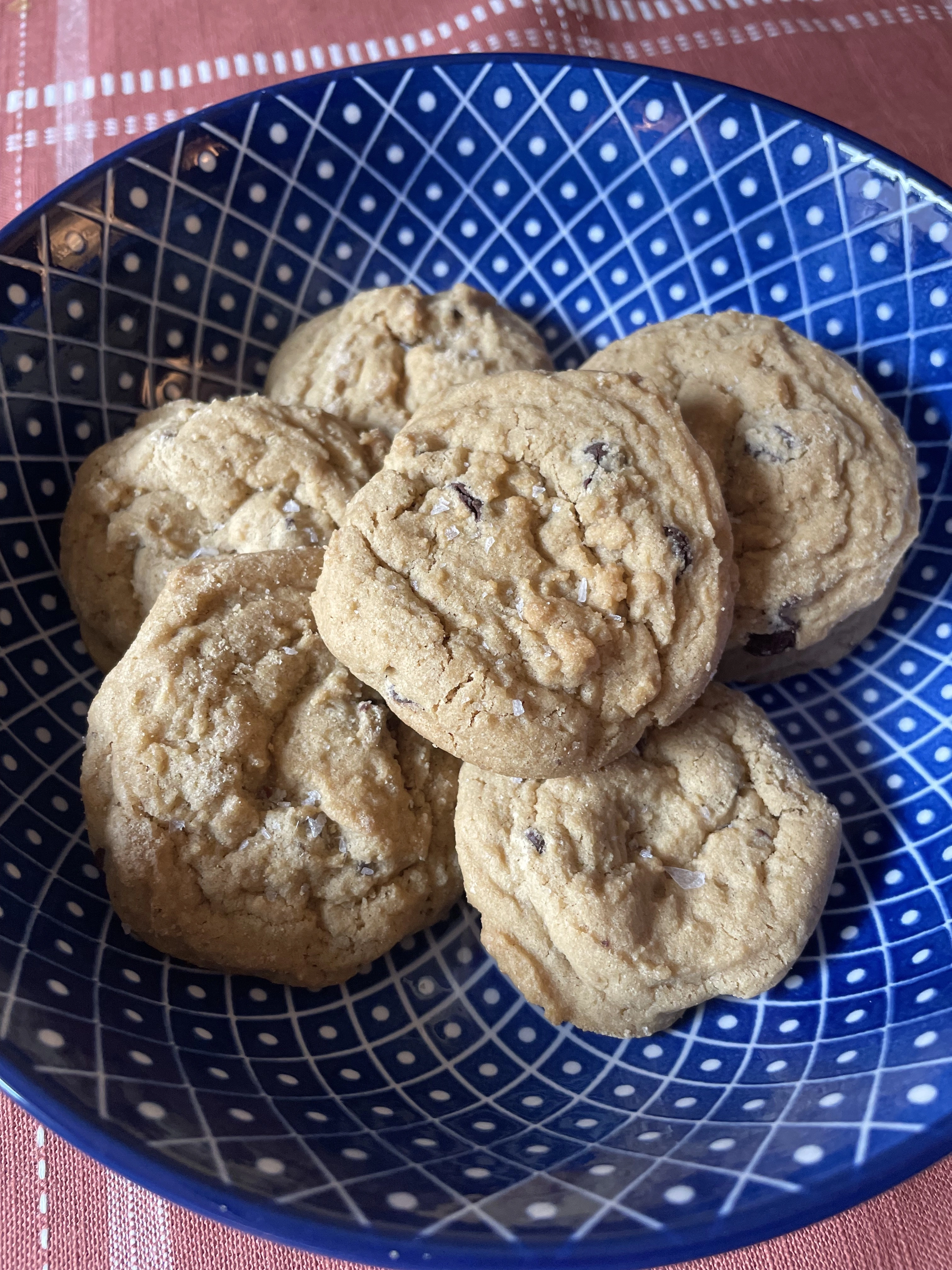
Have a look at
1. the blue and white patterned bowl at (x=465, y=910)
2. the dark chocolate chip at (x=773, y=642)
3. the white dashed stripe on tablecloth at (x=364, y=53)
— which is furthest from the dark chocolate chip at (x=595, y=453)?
the white dashed stripe on tablecloth at (x=364, y=53)

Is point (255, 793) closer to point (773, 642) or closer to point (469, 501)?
point (469, 501)

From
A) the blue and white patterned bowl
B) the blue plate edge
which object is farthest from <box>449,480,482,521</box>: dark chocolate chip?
the blue plate edge

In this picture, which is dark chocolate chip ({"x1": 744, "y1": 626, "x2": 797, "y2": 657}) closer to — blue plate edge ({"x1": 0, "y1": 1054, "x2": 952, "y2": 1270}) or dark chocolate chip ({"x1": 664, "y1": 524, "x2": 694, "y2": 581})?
dark chocolate chip ({"x1": 664, "y1": 524, "x2": 694, "y2": 581})

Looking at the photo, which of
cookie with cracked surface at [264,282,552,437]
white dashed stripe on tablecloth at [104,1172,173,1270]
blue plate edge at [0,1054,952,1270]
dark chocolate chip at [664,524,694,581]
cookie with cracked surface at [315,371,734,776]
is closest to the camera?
blue plate edge at [0,1054,952,1270]

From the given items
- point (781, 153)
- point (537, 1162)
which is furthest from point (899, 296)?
point (537, 1162)

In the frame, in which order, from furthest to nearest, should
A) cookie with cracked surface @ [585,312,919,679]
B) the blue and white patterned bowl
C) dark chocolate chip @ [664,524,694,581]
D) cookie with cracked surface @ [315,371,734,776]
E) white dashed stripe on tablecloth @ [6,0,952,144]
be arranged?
white dashed stripe on tablecloth @ [6,0,952,144] → cookie with cracked surface @ [585,312,919,679] → dark chocolate chip @ [664,524,694,581] → cookie with cracked surface @ [315,371,734,776] → the blue and white patterned bowl

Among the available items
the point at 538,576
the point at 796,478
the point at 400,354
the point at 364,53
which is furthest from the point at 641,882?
the point at 364,53
